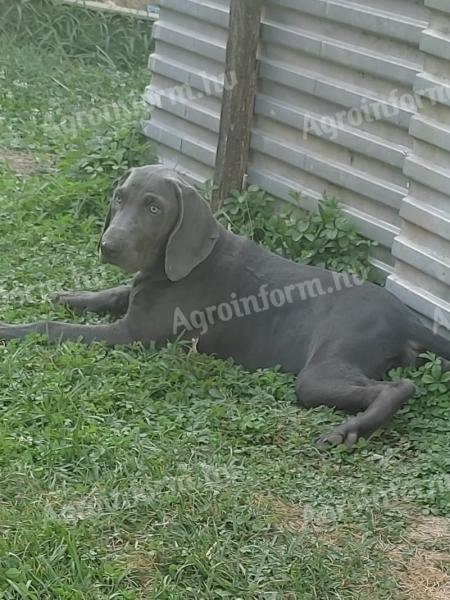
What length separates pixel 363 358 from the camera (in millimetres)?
5727

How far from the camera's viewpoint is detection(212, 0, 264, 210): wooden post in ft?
24.0

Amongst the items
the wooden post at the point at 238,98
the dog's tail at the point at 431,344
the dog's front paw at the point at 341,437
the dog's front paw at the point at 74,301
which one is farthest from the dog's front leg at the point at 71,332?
the wooden post at the point at 238,98

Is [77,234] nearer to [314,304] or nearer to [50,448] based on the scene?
[314,304]

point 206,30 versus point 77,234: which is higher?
point 206,30

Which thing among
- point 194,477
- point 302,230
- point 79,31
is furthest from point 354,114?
point 79,31

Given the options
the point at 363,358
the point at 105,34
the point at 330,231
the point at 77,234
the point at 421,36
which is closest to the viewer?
the point at 363,358

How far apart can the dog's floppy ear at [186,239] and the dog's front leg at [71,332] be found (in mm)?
362

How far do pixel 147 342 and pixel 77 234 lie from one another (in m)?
1.87

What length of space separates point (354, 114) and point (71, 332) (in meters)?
2.01

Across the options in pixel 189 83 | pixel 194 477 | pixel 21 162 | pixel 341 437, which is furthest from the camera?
pixel 21 162

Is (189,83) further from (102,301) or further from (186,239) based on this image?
(186,239)

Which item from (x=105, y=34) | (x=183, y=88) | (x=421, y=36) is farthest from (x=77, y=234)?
(x=105, y=34)

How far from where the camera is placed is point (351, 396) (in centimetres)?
552

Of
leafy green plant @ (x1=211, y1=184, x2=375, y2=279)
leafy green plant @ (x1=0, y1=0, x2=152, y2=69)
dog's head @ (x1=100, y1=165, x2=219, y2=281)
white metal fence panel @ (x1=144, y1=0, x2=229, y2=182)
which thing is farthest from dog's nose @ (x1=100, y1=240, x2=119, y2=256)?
leafy green plant @ (x1=0, y1=0, x2=152, y2=69)
